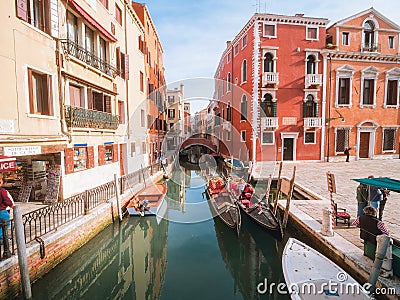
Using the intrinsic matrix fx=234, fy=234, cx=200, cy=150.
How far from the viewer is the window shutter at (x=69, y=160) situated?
315 inches

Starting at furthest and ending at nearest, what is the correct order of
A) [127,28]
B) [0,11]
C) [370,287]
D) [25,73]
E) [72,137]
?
[127,28] < [72,137] < [25,73] < [0,11] < [370,287]

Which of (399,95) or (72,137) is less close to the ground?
(399,95)

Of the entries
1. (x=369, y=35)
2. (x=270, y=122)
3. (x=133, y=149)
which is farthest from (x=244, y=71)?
(x=133, y=149)

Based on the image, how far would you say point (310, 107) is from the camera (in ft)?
57.2

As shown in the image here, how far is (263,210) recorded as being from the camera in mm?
8016

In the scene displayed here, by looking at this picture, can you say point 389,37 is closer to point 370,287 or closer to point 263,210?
point 263,210

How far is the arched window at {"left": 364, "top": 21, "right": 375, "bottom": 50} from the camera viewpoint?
17781 mm

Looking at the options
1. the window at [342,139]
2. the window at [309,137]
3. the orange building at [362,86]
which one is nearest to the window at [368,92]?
the orange building at [362,86]

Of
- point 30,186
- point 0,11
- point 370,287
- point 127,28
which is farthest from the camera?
point 127,28

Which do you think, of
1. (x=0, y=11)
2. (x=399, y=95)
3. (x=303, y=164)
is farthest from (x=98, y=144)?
(x=399, y=95)

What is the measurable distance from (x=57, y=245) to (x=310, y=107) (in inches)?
688

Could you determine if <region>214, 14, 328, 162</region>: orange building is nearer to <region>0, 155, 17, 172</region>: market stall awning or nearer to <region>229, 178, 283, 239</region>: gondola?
<region>229, 178, 283, 239</region>: gondola

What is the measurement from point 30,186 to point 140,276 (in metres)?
4.82

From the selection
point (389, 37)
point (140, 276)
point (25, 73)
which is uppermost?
point (389, 37)
